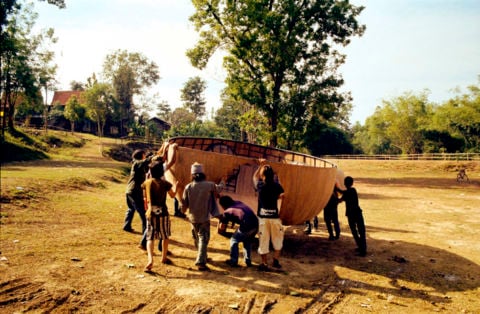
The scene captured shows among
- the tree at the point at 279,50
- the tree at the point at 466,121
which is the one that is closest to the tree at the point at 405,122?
the tree at the point at 466,121

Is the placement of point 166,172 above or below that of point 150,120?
below

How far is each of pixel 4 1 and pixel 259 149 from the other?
21.0 metres

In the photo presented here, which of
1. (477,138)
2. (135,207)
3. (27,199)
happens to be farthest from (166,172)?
(477,138)

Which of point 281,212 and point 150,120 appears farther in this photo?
point 150,120

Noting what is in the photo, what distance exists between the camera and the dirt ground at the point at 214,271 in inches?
176

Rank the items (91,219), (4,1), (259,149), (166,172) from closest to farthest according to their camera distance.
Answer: (166,172) < (91,219) < (259,149) < (4,1)

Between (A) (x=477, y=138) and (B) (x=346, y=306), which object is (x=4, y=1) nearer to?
(B) (x=346, y=306)

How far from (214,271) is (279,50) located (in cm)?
1911

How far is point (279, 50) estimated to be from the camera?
22391 millimetres

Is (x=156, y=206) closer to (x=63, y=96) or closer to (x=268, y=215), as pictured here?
(x=268, y=215)

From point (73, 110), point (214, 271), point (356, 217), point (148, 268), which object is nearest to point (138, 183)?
point (148, 268)

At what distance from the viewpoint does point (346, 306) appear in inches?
184

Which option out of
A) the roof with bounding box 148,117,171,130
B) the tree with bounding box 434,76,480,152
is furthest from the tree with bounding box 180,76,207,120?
the tree with bounding box 434,76,480,152

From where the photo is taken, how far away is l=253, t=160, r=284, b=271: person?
601cm
